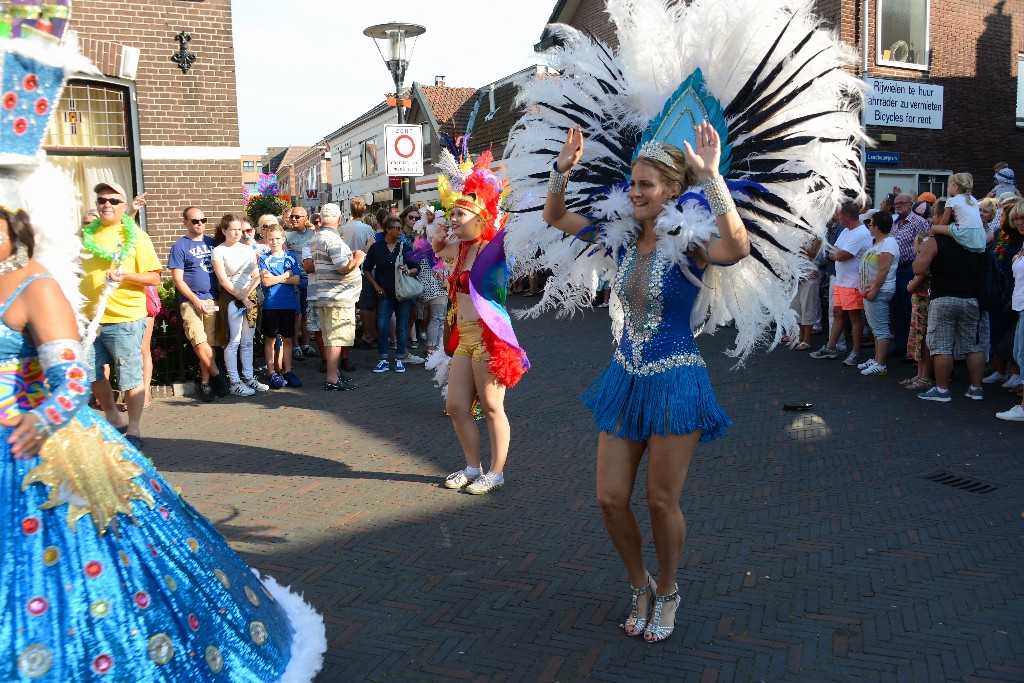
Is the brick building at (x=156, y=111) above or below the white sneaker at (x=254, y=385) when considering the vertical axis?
above

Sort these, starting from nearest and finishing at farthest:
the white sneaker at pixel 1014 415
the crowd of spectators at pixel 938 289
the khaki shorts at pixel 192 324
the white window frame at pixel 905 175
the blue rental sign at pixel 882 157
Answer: the white sneaker at pixel 1014 415
the crowd of spectators at pixel 938 289
the khaki shorts at pixel 192 324
the blue rental sign at pixel 882 157
the white window frame at pixel 905 175

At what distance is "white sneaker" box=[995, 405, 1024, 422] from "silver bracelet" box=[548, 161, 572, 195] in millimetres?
5448

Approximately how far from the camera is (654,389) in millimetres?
3320

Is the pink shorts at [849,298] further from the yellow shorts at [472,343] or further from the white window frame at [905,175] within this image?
the white window frame at [905,175]

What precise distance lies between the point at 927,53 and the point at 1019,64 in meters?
2.94

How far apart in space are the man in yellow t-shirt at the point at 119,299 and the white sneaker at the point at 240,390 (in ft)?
6.74

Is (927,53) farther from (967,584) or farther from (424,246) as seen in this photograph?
(967,584)

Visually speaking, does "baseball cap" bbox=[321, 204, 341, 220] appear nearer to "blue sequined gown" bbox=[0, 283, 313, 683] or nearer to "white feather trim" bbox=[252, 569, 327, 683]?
"white feather trim" bbox=[252, 569, 327, 683]

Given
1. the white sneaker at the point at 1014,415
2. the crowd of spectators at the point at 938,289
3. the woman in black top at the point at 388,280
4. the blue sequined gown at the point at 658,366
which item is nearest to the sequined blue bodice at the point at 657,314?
the blue sequined gown at the point at 658,366

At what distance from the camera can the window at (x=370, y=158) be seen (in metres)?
45.9

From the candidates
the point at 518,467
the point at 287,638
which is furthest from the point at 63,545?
the point at 518,467

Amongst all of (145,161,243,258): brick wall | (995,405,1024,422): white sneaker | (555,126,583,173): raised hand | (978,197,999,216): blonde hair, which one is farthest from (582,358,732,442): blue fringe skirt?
→ (145,161,243,258): brick wall

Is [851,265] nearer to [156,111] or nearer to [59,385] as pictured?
[156,111]

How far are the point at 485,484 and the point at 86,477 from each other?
3.08m
